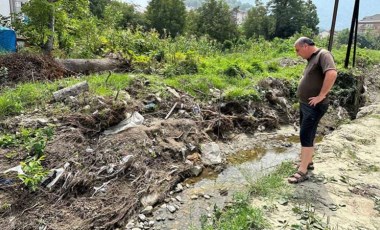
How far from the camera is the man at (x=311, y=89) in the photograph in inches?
166

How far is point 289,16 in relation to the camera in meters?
42.1

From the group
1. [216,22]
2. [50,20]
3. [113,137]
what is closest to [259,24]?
[216,22]

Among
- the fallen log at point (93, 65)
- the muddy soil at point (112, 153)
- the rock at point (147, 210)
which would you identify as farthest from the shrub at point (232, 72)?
the rock at point (147, 210)

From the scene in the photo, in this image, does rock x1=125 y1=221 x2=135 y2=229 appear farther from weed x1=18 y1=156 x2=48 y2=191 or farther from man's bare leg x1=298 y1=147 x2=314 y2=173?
man's bare leg x1=298 y1=147 x2=314 y2=173

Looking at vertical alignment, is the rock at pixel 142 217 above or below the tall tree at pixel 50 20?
below

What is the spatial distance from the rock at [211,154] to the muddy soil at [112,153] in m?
0.12

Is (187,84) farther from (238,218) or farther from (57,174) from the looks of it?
(238,218)

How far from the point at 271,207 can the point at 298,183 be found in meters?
0.81

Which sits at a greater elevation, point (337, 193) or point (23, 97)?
point (23, 97)

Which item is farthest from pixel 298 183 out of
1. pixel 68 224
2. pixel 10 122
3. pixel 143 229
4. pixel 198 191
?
pixel 10 122

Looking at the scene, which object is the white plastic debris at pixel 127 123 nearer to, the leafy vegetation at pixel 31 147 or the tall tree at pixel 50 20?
the leafy vegetation at pixel 31 147

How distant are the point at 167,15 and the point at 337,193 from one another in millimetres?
35880

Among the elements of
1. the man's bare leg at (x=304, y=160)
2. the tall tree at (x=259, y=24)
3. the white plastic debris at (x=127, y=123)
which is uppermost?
the tall tree at (x=259, y=24)

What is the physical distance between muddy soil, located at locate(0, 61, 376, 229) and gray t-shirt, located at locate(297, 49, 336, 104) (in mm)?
2297
